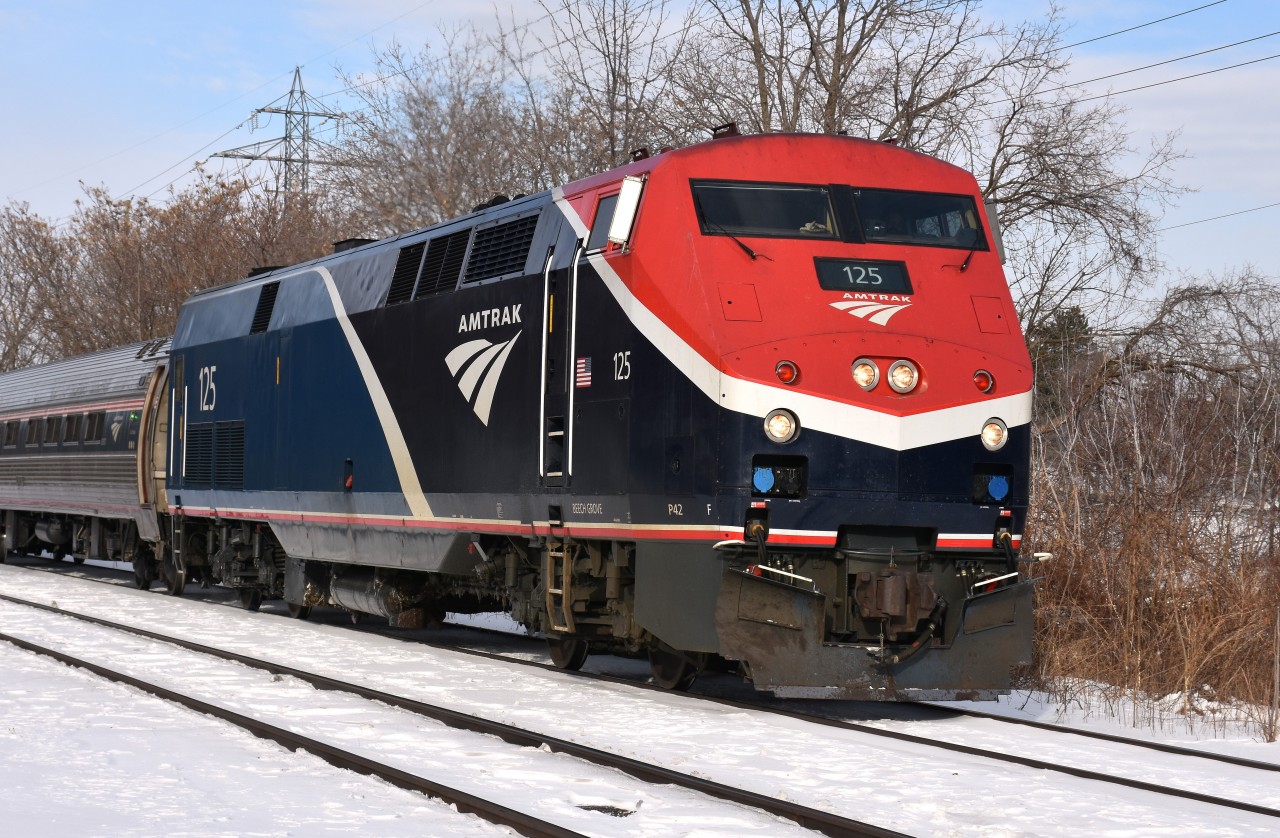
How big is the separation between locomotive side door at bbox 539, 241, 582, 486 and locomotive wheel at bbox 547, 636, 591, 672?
1631 mm

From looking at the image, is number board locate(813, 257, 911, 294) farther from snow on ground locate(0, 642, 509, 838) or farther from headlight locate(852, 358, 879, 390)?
snow on ground locate(0, 642, 509, 838)

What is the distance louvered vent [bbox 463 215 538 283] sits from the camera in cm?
1197

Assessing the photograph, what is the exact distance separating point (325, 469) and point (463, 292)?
3264 millimetres

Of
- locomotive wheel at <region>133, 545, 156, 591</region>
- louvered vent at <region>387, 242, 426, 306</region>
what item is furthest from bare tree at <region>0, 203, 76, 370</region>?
louvered vent at <region>387, 242, 426, 306</region>

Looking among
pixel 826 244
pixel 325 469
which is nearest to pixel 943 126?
pixel 325 469

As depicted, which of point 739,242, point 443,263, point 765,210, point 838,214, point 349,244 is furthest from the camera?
point 349,244

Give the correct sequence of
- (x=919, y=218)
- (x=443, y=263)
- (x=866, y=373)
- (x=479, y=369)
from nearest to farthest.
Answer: (x=866, y=373), (x=919, y=218), (x=479, y=369), (x=443, y=263)

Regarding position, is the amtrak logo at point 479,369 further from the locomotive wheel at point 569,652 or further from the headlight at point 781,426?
the headlight at point 781,426

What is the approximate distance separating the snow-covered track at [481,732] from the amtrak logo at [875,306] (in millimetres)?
3343

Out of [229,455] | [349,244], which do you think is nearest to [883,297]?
[349,244]

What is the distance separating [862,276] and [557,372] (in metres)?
2.42

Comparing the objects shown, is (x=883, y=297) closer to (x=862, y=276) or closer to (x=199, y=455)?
(x=862, y=276)

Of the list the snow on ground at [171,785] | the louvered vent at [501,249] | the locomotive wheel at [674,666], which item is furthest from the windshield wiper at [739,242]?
the snow on ground at [171,785]

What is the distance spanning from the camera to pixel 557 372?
443 inches
